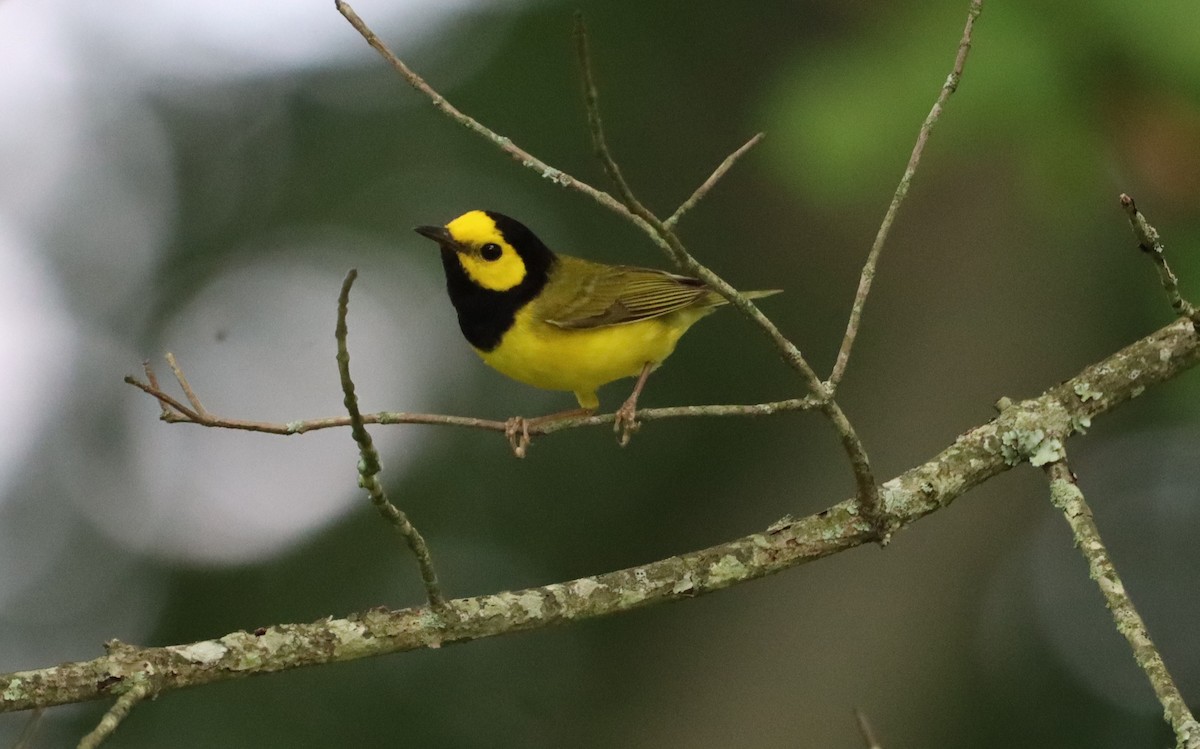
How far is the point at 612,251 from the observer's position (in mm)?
7430

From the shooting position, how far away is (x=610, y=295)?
4691 millimetres

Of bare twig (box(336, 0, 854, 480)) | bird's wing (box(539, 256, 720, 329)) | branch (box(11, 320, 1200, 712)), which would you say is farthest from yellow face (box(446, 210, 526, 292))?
bare twig (box(336, 0, 854, 480))

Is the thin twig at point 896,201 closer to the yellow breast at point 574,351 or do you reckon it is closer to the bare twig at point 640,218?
the bare twig at point 640,218

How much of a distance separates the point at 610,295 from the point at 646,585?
191cm

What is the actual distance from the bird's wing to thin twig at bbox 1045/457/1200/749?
5.94 feet

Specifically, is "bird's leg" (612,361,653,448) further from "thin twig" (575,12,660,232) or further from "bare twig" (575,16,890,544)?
"thin twig" (575,12,660,232)

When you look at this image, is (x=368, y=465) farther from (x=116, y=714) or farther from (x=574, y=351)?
(x=574, y=351)

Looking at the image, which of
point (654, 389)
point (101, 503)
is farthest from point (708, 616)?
point (101, 503)

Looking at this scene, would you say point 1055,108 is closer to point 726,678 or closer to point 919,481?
point 919,481

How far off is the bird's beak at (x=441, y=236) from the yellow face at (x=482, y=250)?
Answer: 0.07 ft

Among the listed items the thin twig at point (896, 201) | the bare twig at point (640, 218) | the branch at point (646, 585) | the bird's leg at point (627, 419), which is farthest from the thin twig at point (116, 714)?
the thin twig at point (896, 201)

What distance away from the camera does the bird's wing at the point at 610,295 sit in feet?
14.6

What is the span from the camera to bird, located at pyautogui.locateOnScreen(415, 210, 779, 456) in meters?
4.32

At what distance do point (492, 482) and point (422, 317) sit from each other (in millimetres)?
1343
